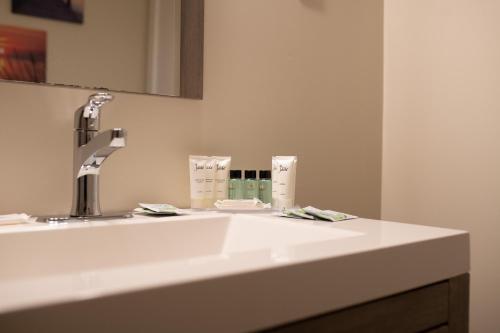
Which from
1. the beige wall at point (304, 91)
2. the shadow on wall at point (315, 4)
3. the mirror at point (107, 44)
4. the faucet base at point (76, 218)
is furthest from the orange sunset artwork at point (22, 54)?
the shadow on wall at point (315, 4)

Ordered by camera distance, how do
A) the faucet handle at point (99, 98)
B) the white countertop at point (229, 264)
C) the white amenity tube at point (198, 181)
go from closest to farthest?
the white countertop at point (229, 264) → the faucet handle at point (99, 98) → the white amenity tube at point (198, 181)

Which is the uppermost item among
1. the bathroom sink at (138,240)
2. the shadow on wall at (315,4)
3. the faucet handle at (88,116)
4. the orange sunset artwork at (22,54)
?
the shadow on wall at (315,4)

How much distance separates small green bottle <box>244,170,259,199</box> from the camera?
3.27ft

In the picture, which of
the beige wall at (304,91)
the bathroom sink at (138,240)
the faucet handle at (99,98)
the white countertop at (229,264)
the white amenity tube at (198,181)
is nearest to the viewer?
the white countertop at (229,264)

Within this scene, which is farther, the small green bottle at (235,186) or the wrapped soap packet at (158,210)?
the small green bottle at (235,186)

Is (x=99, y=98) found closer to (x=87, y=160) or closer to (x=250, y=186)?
(x=87, y=160)

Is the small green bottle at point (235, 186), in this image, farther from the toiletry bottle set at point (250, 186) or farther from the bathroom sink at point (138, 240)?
the bathroom sink at point (138, 240)

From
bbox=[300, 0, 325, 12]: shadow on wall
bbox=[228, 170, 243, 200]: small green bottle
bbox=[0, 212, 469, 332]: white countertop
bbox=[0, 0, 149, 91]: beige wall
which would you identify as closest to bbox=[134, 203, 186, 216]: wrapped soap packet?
bbox=[0, 212, 469, 332]: white countertop

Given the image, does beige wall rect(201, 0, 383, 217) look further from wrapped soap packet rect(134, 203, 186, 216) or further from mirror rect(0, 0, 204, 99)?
wrapped soap packet rect(134, 203, 186, 216)

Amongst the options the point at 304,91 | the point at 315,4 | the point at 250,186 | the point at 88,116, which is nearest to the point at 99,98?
the point at 88,116

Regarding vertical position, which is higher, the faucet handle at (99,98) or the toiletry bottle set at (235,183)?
the faucet handle at (99,98)

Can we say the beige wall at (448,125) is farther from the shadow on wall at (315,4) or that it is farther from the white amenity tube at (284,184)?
the white amenity tube at (284,184)

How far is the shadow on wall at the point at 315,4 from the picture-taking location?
1.26m

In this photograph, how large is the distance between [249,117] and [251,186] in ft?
0.68
